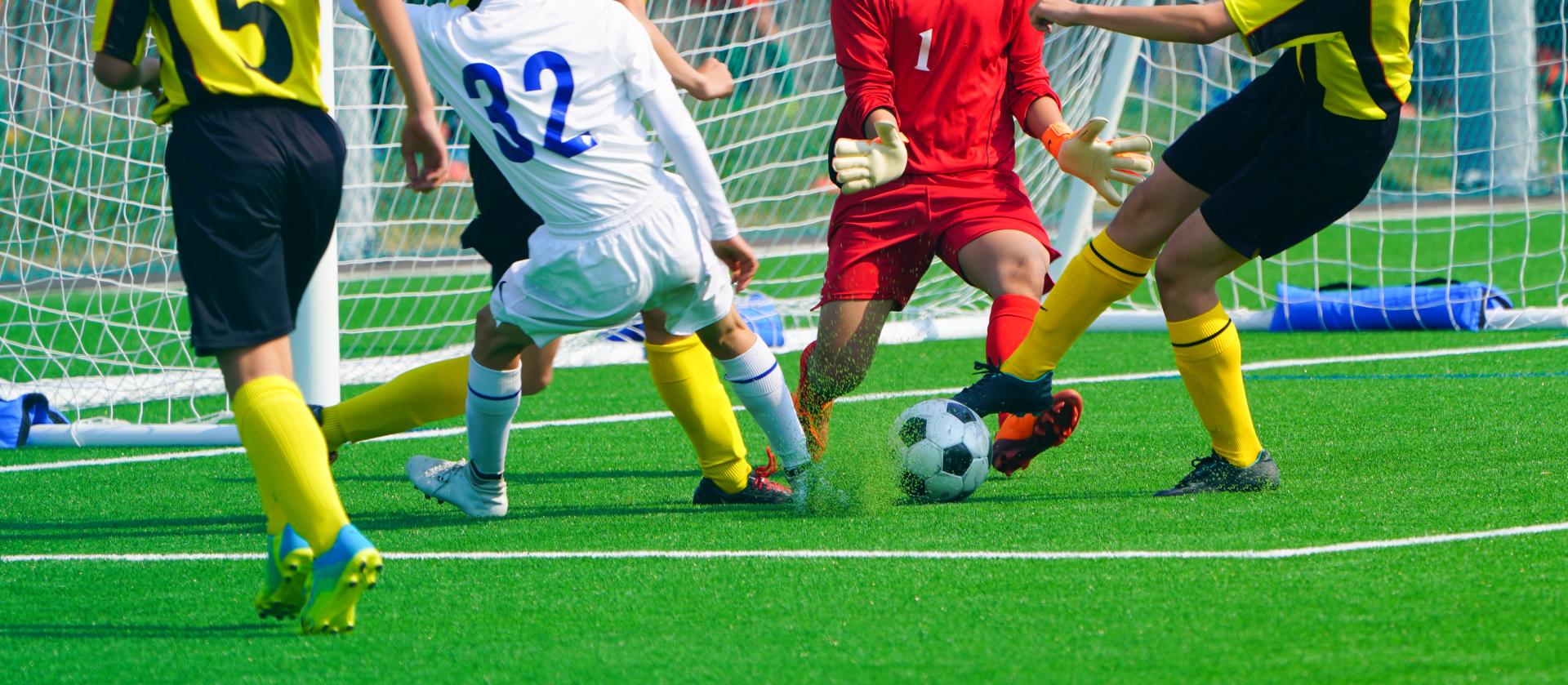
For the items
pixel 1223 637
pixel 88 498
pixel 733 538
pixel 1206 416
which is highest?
pixel 1223 637

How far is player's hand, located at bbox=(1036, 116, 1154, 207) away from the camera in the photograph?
15.1ft

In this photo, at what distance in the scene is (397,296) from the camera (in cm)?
834

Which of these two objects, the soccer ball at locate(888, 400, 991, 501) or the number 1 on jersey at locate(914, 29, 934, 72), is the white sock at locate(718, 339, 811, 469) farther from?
the number 1 on jersey at locate(914, 29, 934, 72)

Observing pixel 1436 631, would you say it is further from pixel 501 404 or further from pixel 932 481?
pixel 501 404

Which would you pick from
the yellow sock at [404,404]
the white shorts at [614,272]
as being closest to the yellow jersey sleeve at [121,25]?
the white shorts at [614,272]

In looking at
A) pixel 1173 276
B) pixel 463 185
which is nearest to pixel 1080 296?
pixel 1173 276

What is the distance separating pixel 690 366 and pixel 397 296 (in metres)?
4.01

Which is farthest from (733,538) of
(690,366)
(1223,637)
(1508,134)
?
(1508,134)

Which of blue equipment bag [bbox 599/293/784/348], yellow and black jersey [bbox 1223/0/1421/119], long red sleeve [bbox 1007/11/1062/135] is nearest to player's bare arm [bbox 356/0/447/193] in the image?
yellow and black jersey [bbox 1223/0/1421/119]

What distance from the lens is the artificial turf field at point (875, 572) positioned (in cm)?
307

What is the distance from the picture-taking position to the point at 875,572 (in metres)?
3.74

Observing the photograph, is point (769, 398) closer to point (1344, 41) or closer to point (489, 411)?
point (489, 411)

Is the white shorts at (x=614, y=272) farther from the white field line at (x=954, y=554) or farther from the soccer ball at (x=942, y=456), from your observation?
the soccer ball at (x=942, y=456)

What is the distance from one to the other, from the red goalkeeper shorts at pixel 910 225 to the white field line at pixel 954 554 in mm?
1354
